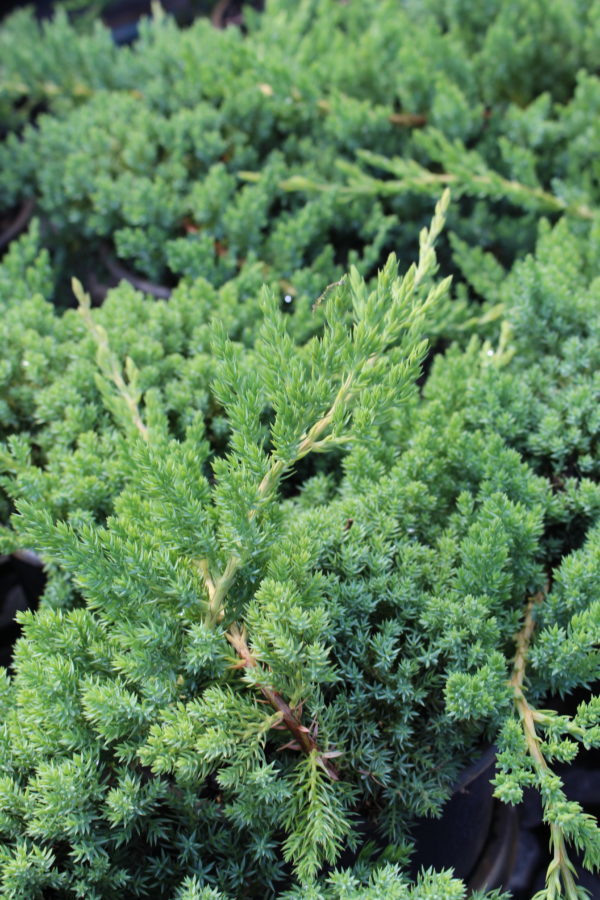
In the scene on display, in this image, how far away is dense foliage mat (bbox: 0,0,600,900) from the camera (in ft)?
2.56

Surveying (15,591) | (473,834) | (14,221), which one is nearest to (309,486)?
(473,834)

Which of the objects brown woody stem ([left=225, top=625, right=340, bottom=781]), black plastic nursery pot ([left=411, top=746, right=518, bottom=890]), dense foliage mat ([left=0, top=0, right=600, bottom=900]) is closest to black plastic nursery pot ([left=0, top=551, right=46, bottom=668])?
dense foliage mat ([left=0, top=0, right=600, bottom=900])

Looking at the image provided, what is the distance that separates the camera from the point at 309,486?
3.57ft

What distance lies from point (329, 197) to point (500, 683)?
942mm

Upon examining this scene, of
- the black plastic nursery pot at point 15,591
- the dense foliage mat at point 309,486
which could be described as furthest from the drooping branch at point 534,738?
the black plastic nursery pot at point 15,591

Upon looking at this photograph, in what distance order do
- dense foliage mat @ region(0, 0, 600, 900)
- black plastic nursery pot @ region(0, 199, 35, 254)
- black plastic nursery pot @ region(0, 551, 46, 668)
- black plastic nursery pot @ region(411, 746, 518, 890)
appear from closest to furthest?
dense foliage mat @ region(0, 0, 600, 900) → black plastic nursery pot @ region(411, 746, 518, 890) → black plastic nursery pot @ region(0, 551, 46, 668) → black plastic nursery pot @ region(0, 199, 35, 254)

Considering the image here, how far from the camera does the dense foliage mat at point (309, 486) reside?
0.78 m

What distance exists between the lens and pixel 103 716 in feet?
2.46

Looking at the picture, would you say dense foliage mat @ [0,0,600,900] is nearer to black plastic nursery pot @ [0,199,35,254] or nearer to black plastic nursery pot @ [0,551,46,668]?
black plastic nursery pot @ [0,551,46,668]

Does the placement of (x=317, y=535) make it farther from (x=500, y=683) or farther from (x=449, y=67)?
(x=449, y=67)

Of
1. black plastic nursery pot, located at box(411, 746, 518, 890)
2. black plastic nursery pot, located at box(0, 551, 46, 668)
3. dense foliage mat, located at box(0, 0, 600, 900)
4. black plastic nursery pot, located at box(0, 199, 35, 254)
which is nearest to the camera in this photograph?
dense foliage mat, located at box(0, 0, 600, 900)

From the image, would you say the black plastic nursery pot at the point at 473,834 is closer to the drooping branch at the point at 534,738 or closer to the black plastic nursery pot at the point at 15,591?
the drooping branch at the point at 534,738

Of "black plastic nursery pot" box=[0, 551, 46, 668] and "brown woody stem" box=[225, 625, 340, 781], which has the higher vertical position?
"brown woody stem" box=[225, 625, 340, 781]

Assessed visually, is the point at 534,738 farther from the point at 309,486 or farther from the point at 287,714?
the point at 309,486
